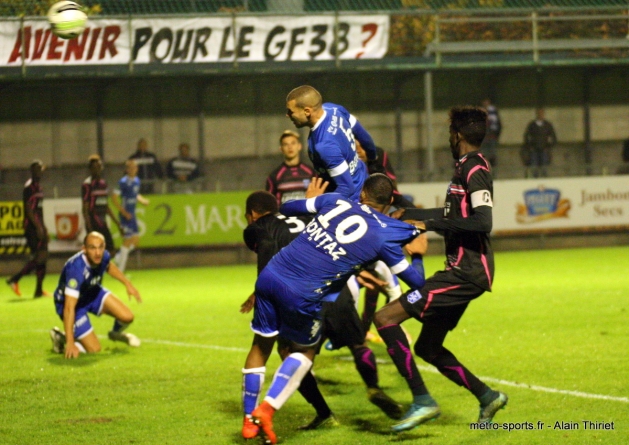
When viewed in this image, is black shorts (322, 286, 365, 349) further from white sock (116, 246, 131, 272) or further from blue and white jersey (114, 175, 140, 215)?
blue and white jersey (114, 175, 140, 215)

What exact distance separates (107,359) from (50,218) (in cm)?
1070

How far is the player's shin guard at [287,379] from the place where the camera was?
19.2 feet

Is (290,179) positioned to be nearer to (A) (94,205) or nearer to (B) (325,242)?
(B) (325,242)

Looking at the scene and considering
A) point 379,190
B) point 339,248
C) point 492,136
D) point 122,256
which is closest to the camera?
point 339,248

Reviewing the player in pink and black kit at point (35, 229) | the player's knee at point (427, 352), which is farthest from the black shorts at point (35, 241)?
the player's knee at point (427, 352)

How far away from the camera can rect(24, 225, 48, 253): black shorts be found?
15.6m

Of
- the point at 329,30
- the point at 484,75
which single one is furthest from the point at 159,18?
the point at 484,75

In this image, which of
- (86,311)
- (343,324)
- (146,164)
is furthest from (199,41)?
(343,324)

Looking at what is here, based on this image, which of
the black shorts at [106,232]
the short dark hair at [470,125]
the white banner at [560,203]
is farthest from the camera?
the white banner at [560,203]

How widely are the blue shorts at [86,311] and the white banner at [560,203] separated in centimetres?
1201

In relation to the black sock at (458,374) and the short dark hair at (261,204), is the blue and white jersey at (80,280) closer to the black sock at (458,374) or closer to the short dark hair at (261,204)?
the short dark hair at (261,204)

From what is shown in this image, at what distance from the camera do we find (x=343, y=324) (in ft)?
24.0

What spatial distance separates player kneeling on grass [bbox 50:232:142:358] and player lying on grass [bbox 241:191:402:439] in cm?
321

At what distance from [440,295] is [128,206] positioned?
13394 millimetres
